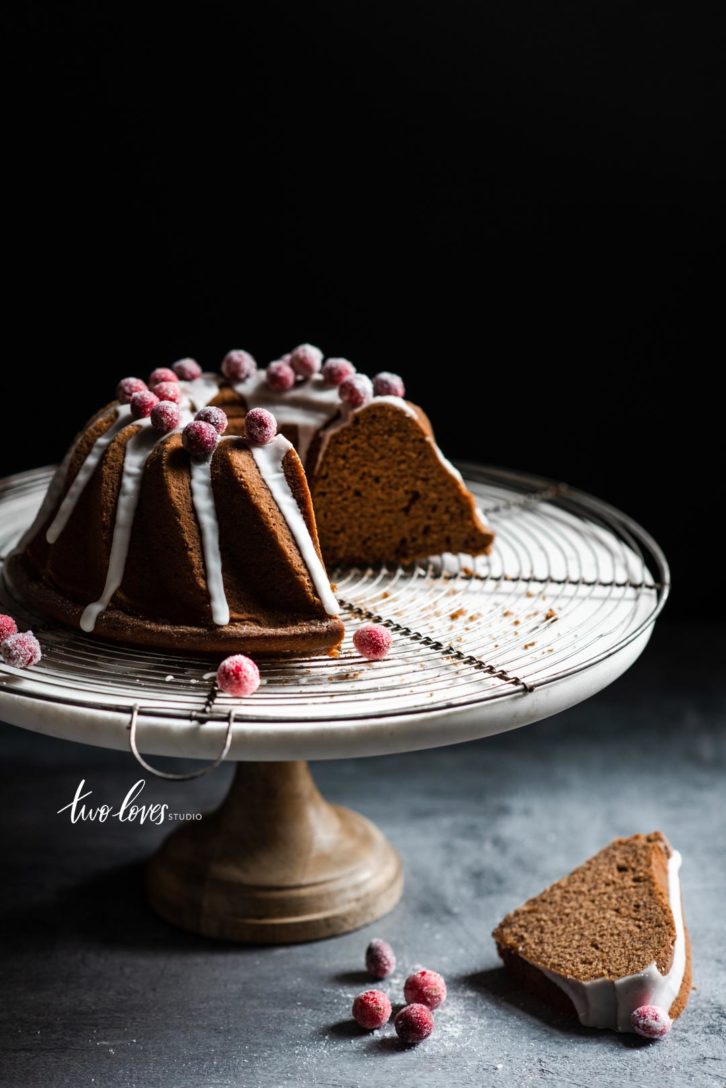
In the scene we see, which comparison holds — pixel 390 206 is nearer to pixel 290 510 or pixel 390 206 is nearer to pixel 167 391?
pixel 167 391

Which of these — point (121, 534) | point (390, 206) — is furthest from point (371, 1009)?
point (390, 206)

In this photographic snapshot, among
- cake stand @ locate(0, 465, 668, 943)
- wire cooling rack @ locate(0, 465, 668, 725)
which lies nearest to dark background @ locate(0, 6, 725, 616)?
cake stand @ locate(0, 465, 668, 943)

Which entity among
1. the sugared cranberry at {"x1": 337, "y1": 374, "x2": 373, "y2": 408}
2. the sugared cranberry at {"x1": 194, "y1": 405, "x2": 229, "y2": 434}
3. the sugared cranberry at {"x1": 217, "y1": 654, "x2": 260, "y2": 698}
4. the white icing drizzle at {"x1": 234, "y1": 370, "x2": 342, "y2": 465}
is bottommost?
the sugared cranberry at {"x1": 217, "y1": 654, "x2": 260, "y2": 698}

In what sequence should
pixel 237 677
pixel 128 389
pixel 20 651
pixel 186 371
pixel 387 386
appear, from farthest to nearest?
pixel 186 371
pixel 387 386
pixel 128 389
pixel 20 651
pixel 237 677

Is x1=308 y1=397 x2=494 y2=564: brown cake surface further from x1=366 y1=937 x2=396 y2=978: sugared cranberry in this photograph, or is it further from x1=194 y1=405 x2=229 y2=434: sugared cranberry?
x1=366 y1=937 x2=396 y2=978: sugared cranberry

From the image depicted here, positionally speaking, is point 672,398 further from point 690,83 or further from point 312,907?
point 312,907

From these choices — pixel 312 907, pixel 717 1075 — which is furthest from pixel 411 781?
pixel 717 1075
